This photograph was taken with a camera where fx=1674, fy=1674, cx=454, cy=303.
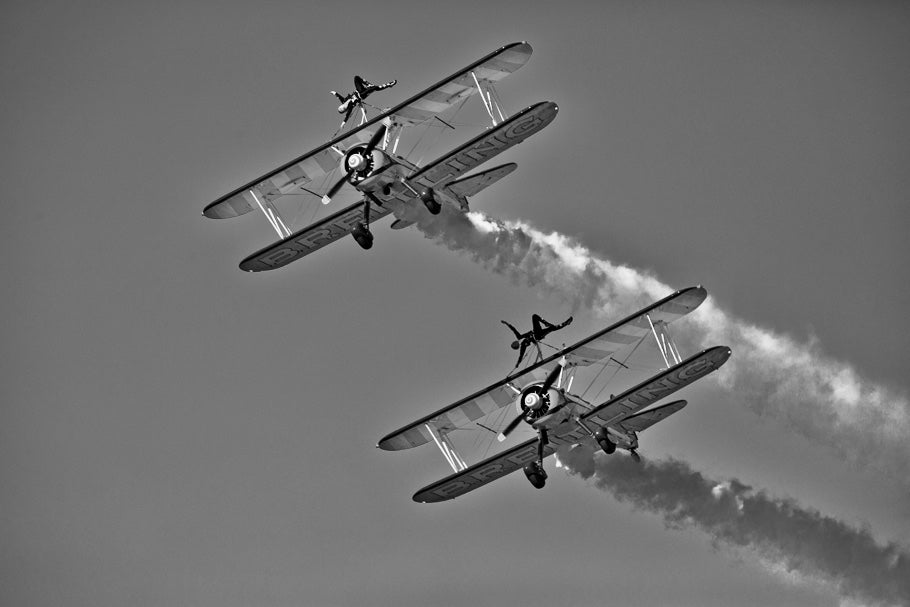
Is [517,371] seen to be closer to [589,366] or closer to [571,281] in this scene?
[589,366]

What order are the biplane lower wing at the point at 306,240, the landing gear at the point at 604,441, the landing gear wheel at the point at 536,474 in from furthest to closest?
the biplane lower wing at the point at 306,240, the landing gear at the point at 604,441, the landing gear wheel at the point at 536,474

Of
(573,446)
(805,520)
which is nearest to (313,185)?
(573,446)

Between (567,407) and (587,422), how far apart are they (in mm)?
978

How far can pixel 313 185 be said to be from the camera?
6919 centimetres

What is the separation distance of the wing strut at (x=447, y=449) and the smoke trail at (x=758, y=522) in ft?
14.1

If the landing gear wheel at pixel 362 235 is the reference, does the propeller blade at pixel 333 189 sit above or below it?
above

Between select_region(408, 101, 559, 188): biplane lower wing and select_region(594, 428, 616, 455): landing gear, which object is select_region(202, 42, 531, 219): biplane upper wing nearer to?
select_region(408, 101, 559, 188): biplane lower wing

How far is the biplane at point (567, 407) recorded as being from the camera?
59281 millimetres

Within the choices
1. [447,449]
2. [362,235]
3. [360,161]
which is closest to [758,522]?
[447,449]

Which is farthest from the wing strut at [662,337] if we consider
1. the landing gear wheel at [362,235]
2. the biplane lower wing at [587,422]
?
the landing gear wheel at [362,235]

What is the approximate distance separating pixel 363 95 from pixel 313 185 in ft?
15.6

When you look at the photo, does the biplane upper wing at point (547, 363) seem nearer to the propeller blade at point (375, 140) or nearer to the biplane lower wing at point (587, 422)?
the biplane lower wing at point (587, 422)

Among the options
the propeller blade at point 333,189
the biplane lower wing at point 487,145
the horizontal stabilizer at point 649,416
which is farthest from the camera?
the propeller blade at point 333,189

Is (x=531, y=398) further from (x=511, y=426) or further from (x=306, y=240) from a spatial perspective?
(x=306, y=240)
